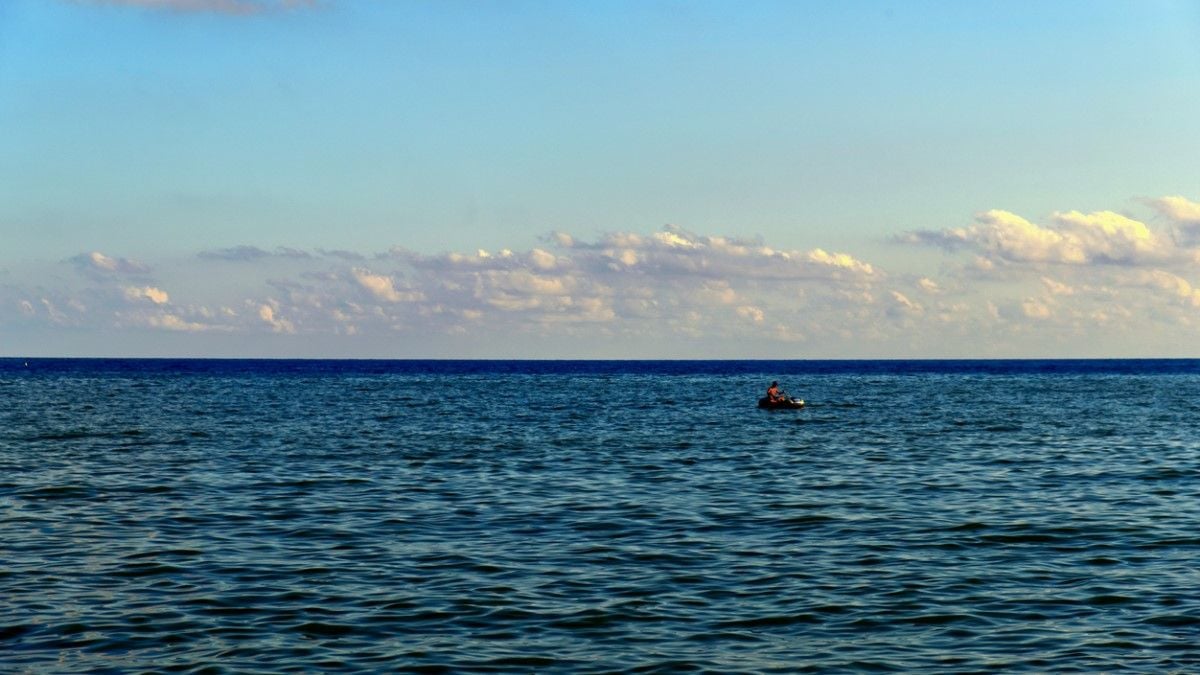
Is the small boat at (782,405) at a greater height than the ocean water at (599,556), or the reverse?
the small boat at (782,405)

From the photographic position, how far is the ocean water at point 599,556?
Answer: 59.3 feet

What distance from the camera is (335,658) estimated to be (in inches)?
693

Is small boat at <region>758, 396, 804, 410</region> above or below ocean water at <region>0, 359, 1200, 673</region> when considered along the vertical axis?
above

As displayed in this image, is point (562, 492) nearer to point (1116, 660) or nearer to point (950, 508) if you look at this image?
point (950, 508)

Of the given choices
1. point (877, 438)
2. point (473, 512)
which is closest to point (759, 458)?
point (877, 438)

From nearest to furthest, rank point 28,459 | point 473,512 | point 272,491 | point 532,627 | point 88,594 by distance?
point 532,627 → point 88,594 → point 473,512 → point 272,491 → point 28,459

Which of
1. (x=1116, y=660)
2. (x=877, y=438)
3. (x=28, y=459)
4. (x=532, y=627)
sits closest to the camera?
(x=1116, y=660)

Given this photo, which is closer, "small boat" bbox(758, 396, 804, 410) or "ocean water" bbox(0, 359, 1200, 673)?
→ "ocean water" bbox(0, 359, 1200, 673)

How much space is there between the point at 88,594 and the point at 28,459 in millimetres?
27142

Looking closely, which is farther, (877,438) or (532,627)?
(877,438)

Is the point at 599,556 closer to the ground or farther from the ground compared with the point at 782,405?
closer to the ground

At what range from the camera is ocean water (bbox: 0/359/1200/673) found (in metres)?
18.1

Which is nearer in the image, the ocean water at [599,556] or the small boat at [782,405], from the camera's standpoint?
the ocean water at [599,556]

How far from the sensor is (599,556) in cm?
2541
